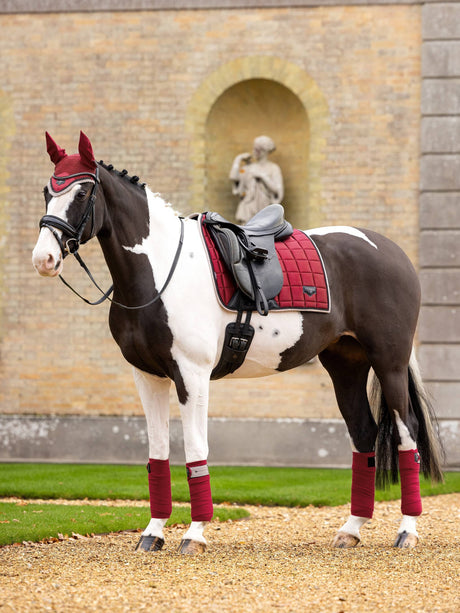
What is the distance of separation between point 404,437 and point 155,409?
1524 mm

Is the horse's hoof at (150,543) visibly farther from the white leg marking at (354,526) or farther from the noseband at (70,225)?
the noseband at (70,225)

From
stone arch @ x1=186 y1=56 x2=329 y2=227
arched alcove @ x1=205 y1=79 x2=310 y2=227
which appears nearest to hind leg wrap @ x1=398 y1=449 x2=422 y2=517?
stone arch @ x1=186 y1=56 x2=329 y2=227

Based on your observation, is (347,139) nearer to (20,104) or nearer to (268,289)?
(20,104)

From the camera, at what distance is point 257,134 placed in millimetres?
11508

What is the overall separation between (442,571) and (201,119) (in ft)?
24.9

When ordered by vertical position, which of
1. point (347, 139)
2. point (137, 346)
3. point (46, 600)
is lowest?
point (46, 600)

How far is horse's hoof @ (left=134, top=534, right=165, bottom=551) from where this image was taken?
498 cm

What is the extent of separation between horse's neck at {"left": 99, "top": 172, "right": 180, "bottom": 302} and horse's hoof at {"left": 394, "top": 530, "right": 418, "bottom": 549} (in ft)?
6.78

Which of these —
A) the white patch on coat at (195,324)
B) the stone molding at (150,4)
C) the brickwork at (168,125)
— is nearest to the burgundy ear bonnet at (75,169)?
the white patch on coat at (195,324)

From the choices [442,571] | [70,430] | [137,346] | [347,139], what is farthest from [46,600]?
[347,139]

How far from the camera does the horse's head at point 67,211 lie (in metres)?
4.54

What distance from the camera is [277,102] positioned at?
11.4 metres

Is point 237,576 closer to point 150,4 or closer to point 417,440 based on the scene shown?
point 417,440

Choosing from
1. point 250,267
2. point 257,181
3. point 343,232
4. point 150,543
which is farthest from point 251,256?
point 257,181
